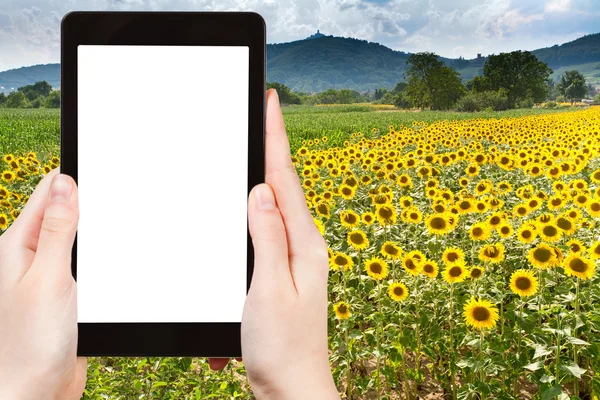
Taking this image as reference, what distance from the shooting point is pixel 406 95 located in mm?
95938

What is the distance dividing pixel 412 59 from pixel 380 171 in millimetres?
92936

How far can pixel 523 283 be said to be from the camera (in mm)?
3465

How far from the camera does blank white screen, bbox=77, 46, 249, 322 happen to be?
1.61 metres

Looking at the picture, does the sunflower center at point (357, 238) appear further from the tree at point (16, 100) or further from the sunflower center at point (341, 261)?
the tree at point (16, 100)

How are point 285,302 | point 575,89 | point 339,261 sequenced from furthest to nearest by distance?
point 575,89 < point 339,261 < point 285,302

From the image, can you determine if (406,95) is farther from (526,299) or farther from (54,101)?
(526,299)

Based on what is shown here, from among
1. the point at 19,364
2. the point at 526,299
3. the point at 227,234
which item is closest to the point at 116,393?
the point at 19,364

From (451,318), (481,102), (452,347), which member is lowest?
(452,347)

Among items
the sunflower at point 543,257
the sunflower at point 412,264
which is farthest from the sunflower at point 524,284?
the sunflower at point 412,264

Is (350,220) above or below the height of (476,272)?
above

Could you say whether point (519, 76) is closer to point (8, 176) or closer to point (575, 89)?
point (575, 89)

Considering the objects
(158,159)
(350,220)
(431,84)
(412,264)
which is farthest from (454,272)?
(431,84)

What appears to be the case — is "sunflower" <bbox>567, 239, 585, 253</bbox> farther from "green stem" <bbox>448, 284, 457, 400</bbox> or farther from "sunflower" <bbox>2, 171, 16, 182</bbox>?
"sunflower" <bbox>2, 171, 16, 182</bbox>

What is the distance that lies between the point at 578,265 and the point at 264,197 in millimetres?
2638
